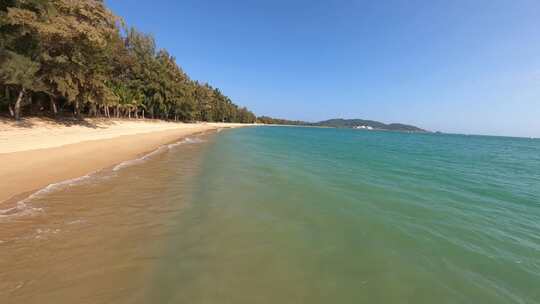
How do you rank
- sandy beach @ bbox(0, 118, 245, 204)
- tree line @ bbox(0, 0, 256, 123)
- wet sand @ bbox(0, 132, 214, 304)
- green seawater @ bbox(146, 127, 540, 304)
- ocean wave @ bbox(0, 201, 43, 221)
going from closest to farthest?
wet sand @ bbox(0, 132, 214, 304), green seawater @ bbox(146, 127, 540, 304), ocean wave @ bbox(0, 201, 43, 221), sandy beach @ bbox(0, 118, 245, 204), tree line @ bbox(0, 0, 256, 123)

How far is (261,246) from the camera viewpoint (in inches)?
201

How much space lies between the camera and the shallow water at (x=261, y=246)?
12.2 ft

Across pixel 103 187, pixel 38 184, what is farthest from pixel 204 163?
pixel 38 184

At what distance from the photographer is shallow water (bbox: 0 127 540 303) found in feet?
12.2

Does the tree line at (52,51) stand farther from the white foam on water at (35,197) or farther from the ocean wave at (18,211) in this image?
the ocean wave at (18,211)

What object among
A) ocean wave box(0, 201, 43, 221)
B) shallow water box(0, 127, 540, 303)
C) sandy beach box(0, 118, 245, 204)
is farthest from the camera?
sandy beach box(0, 118, 245, 204)

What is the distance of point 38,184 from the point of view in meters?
7.73

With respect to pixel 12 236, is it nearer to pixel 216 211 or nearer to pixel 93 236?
pixel 93 236

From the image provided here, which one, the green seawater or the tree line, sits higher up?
the tree line

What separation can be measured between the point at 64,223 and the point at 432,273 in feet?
24.9

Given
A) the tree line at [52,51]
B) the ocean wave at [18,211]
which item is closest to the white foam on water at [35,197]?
the ocean wave at [18,211]

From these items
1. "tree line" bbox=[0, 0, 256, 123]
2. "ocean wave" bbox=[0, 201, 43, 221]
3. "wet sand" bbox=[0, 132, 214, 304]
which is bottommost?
"wet sand" bbox=[0, 132, 214, 304]

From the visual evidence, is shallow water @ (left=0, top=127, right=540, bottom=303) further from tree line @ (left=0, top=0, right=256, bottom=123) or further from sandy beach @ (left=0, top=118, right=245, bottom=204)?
tree line @ (left=0, top=0, right=256, bottom=123)

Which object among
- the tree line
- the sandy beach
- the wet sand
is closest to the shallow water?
the wet sand
